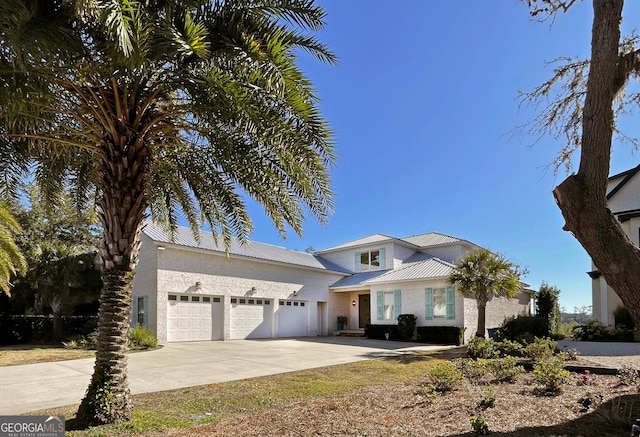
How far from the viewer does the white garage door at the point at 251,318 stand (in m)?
22.3

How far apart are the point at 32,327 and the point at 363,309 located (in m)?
19.4

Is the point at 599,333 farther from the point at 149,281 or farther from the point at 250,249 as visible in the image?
the point at 149,281

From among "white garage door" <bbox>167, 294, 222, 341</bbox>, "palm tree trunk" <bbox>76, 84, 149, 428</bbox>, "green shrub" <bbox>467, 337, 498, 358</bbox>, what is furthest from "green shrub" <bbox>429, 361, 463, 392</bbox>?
"white garage door" <bbox>167, 294, 222, 341</bbox>

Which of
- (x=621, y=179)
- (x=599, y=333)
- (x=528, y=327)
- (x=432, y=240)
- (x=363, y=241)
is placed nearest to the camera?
(x=528, y=327)

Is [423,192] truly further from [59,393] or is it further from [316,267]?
[59,393]

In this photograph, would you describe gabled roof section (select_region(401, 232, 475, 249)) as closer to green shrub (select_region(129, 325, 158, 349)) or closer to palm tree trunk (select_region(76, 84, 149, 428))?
green shrub (select_region(129, 325, 158, 349))

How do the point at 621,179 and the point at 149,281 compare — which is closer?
the point at 149,281

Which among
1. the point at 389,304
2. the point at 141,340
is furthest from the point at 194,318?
the point at 389,304

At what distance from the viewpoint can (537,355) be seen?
1061 centimetres

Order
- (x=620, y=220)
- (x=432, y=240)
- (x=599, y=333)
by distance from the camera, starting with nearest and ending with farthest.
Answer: (x=599, y=333) < (x=620, y=220) < (x=432, y=240)

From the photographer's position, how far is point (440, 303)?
73.2 ft

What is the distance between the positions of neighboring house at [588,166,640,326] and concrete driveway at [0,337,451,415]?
41.5 feet

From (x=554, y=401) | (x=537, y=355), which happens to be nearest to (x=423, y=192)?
(x=537, y=355)

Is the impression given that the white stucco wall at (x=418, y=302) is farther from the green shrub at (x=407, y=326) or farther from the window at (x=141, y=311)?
the window at (x=141, y=311)
